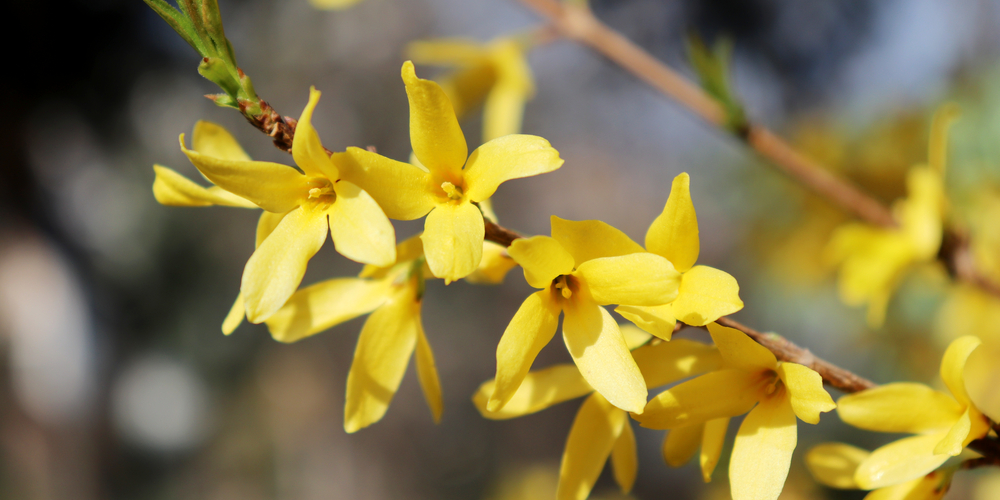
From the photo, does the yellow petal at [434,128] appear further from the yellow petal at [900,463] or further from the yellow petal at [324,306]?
the yellow petal at [900,463]

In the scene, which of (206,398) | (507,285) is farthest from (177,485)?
(507,285)

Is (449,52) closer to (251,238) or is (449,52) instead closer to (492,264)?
(492,264)


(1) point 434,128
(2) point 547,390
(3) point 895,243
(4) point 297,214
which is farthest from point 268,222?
(3) point 895,243

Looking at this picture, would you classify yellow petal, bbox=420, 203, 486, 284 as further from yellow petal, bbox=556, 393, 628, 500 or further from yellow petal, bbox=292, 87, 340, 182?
yellow petal, bbox=556, 393, 628, 500

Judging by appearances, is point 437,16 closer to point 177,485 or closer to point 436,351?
point 436,351

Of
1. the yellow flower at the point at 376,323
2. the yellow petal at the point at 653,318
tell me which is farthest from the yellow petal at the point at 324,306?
the yellow petal at the point at 653,318

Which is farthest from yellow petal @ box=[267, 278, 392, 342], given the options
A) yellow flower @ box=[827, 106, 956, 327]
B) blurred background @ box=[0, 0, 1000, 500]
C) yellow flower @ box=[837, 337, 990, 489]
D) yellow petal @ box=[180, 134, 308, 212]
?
blurred background @ box=[0, 0, 1000, 500]
